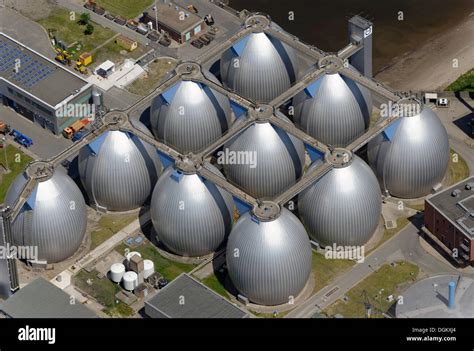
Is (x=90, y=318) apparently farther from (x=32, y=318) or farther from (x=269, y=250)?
(x=269, y=250)

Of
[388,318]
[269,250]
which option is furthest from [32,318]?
[388,318]
